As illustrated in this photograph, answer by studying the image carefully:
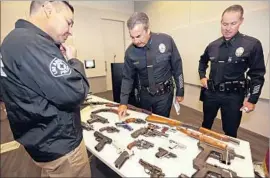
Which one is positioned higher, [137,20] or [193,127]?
[137,20]

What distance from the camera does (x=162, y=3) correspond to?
395 centimetres

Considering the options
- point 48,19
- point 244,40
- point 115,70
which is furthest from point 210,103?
Result: point 48,19

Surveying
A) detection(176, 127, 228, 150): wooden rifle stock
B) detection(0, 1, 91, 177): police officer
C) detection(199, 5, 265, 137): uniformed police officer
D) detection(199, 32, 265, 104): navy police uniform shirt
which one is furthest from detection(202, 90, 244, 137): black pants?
detection(0, 1, 91, 177): police officer

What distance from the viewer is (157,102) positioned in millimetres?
1626

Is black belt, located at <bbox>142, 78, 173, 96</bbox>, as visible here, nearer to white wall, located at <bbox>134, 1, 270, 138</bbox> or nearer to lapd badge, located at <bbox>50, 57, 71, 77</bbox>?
lapd badge, located at <bbox>50, 57, 71, 77</bbox>

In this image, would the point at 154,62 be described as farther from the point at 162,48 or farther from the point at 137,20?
the point at 137,20

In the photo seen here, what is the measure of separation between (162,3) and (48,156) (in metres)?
4.05

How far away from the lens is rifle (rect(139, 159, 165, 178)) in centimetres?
77

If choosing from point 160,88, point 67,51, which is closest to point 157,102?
point 160,88

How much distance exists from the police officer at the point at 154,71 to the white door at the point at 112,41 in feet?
11.5

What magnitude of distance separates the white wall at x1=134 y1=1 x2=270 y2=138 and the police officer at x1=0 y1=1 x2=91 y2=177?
2.59 meters

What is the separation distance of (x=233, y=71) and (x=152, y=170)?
1.25m

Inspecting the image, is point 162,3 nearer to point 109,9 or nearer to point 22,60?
point 109,9

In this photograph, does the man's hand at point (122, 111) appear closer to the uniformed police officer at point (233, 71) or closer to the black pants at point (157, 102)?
the black pants at point (157, 102)
